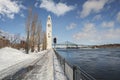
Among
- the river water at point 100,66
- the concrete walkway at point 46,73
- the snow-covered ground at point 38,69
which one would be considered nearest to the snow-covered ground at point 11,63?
the snow-covered ground at point 38,69

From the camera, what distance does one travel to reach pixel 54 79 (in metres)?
10.8

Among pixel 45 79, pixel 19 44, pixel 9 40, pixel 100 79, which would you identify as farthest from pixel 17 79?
pixel 19 44

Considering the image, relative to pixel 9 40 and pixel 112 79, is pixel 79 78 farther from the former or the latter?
pixel 9 40

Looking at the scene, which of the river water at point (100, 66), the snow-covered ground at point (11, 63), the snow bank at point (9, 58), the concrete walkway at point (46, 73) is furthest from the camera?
the snow bank at point (9, 58)

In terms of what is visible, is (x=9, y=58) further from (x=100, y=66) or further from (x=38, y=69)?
(x=38, y=69)

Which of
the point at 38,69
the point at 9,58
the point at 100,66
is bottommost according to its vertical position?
the point at 100,66

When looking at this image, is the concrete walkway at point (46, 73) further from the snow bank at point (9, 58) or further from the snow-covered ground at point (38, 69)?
the snow bank at point (9, 58)

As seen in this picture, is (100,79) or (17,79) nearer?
(17,79)

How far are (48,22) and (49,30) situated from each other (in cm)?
664

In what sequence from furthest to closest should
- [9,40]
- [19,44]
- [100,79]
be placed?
[19,44] < [9,40] < [100,79]

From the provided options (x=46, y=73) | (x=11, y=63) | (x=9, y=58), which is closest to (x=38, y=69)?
(x=46, y=73)

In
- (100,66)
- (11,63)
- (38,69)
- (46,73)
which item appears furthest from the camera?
(100,66)

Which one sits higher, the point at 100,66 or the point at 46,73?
the point at 46,73

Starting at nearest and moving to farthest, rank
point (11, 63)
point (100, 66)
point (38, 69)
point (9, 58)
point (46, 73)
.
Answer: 1. point (46, 73)
2. point (38, 69)
3. point (11, 63)
4. point (100, 66)
5. point (9, 58)
